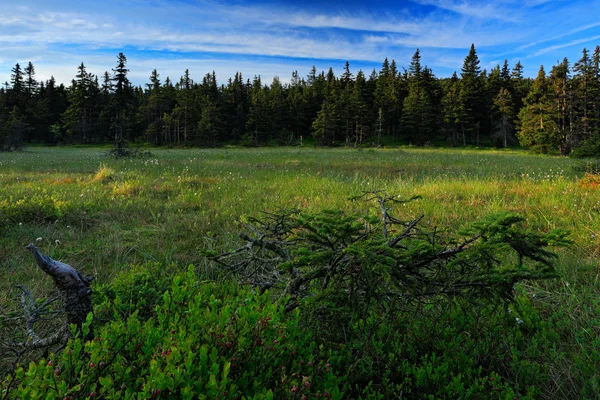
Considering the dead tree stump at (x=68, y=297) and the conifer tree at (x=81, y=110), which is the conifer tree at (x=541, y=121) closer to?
the dead tree stump at (x=68, y=297)

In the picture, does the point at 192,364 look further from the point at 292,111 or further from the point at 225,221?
the point at 292,111

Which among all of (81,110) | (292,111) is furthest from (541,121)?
(81,110)

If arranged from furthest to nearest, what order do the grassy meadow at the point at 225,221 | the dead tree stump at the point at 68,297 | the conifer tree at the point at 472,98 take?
the conifer tree at the point at 472,98 → the grassy meadow at the point at 225,221 → the dead tree stump at the point at 68,297

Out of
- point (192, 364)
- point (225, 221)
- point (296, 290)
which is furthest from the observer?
point (225, 221)

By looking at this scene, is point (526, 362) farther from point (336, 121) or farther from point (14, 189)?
point (336, 121)

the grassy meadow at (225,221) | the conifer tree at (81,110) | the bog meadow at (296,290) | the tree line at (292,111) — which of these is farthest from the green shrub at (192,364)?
the conifer tree at (81,110)

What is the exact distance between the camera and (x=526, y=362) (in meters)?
2.14

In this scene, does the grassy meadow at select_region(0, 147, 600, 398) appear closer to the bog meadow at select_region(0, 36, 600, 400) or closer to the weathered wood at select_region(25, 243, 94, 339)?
the bog meadow at select_region(0, 36, 600, 400)

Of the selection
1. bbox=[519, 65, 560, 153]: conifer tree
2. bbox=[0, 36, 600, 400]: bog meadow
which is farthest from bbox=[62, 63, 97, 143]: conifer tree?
bbox=[519, 65, 560, 153]: conifer tree

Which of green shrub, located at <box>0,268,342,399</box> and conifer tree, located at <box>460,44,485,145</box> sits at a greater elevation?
conifer tree, located at <box>460,44,485,145</box>

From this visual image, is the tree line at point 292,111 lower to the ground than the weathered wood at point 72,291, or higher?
higher

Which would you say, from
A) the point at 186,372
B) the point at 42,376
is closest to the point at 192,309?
the point at 186,372

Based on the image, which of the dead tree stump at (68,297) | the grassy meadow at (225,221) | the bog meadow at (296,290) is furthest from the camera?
the grassy meadow at (225,221)

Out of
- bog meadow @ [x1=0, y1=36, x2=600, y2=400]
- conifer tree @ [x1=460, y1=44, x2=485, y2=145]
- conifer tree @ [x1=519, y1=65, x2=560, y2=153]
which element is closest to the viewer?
bog meadow @ [x1=0, y1=36, x2=600, y2=400]
